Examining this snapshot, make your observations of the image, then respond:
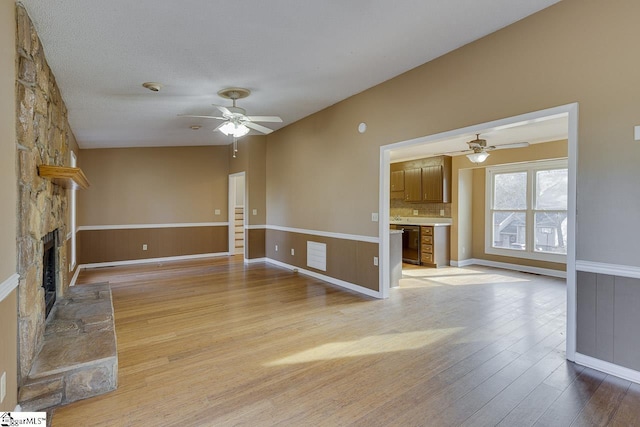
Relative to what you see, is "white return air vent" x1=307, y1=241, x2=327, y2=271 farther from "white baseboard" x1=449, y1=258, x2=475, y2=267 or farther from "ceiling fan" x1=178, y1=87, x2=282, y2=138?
"white baseboard" x1=449, y1=258, x2=475, y2=267

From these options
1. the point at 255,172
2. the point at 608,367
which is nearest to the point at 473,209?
the point at 255,172

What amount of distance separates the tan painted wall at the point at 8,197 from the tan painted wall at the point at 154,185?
5.46m

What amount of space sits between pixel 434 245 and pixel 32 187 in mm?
6400

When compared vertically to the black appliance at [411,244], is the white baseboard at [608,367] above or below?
below

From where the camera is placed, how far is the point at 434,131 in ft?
12.5

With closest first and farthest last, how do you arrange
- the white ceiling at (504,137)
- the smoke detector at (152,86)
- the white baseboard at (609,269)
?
the white baseboard at (609,269) < the smoke detector at (152,86) < the white ceiling at (504,137)

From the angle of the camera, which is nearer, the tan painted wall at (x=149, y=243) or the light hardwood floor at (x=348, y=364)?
the light hardwood floor at (x=348, y=364)

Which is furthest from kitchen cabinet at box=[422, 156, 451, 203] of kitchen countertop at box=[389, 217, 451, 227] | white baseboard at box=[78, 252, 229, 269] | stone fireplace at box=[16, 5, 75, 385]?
stone fireplace at box=[16, 5, 75, 385]

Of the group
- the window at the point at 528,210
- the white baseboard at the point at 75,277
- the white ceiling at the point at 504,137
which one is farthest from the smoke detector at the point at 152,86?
the window at the point at 528,210

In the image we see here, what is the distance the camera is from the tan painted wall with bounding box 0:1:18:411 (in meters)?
1.79

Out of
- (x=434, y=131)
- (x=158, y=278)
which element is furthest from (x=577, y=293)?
(x=158, y=278)

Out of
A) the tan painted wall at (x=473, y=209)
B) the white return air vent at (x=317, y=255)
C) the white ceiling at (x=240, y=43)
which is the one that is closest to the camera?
the white ceiling at (x=240, y=43)

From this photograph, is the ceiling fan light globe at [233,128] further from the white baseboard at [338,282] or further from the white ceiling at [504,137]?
the white baseboard at [338,282]

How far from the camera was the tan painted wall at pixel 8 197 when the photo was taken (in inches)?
70.6
